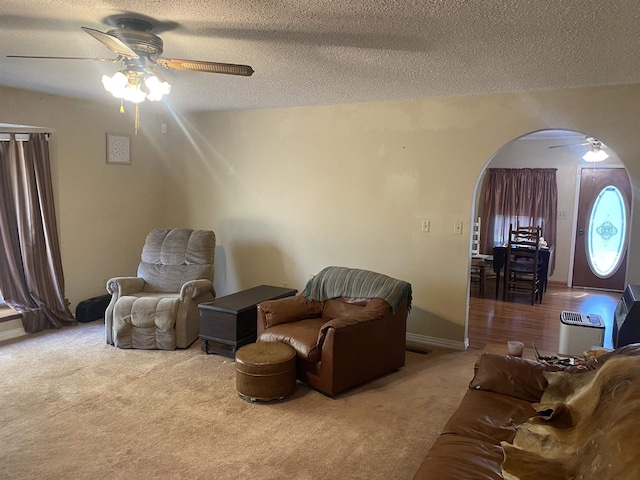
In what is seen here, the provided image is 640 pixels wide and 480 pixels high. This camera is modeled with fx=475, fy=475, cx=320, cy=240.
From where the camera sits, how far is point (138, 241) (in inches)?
226

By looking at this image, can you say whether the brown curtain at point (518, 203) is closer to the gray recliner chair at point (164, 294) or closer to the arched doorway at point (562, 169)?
the arched doorway at point (562, 169)

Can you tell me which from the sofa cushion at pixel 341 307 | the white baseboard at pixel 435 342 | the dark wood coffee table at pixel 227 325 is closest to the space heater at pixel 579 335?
the white baseboard at pixel 435 342

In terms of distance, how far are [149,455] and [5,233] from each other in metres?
3.10

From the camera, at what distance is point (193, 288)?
443 cm

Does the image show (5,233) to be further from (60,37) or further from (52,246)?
(60,37)

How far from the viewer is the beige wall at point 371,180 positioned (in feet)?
13.3

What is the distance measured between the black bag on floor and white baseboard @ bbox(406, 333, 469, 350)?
10.7 ft

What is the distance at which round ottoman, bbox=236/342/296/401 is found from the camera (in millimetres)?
3205

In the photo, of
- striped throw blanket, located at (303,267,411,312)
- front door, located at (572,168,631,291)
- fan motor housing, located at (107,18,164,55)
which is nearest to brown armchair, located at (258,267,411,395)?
striped throw blanket, located at (303,267,411,312)

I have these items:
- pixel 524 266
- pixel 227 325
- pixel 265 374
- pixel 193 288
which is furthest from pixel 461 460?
pixel 524 266

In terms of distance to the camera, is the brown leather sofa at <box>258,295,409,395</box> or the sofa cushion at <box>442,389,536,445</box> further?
the brown leather sofa at <box>258,295,409,395</box>

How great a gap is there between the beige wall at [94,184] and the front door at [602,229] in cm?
650

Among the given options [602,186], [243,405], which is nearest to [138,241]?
[243,405]

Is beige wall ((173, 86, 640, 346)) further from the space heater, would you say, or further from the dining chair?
the dining chair
